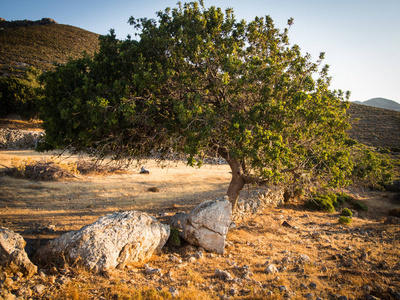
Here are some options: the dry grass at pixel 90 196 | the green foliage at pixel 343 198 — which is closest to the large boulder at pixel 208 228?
the dry grass at pixel 90 196

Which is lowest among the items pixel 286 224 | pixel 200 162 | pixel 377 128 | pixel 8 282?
pixel 286 224

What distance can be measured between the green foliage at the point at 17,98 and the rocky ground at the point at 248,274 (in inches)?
1310

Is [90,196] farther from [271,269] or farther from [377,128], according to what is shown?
[377,128]

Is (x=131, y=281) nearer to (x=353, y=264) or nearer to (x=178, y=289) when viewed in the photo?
(x=178, y=289)

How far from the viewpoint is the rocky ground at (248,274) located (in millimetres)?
4820

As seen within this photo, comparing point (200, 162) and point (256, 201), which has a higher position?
point (200, 162)

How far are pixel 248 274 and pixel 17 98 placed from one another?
37.6 meters

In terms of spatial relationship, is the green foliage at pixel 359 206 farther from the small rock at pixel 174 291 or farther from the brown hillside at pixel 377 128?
the brown hillside at pixel 377 128

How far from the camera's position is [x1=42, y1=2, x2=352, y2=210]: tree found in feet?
22.8

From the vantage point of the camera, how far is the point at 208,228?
25.1 feet

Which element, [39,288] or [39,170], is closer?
[39,288]

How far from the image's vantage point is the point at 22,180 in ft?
44.3

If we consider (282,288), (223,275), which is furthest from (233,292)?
(282,288)

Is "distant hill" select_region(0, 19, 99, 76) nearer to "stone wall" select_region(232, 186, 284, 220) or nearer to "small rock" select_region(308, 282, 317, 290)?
"stone wall" select_region(232, 186, 284, 220)
